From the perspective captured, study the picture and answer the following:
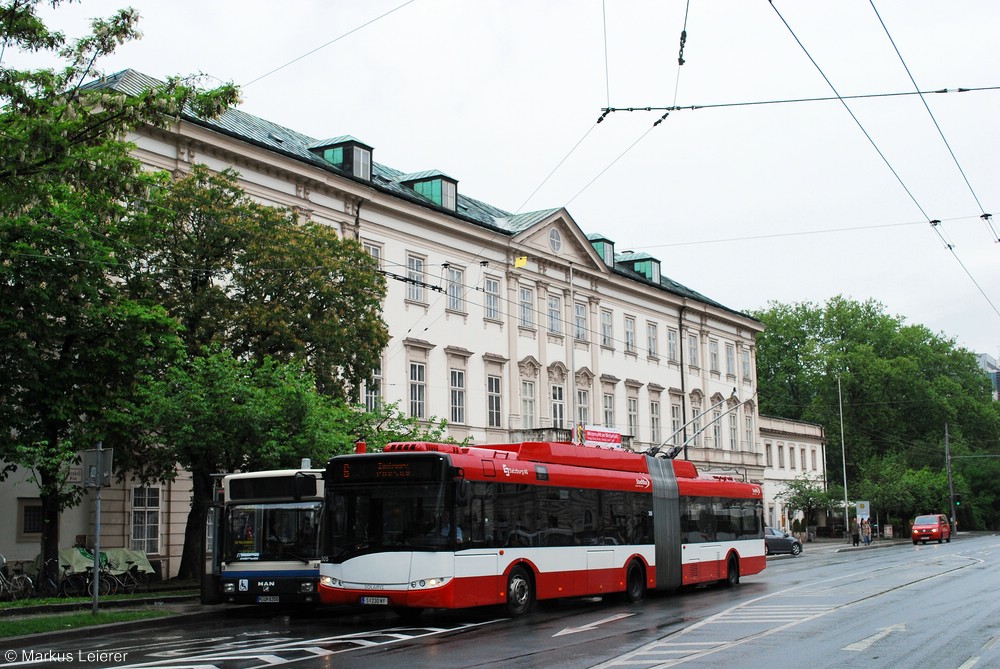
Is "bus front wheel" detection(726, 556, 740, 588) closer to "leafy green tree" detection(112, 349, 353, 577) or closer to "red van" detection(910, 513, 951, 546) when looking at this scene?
"leafy green tree" detection(112, 349, 353, 577)

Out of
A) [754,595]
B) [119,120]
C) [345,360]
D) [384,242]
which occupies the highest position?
[384,242]

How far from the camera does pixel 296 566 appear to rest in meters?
21.1

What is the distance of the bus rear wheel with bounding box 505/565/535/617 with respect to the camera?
63.9ft

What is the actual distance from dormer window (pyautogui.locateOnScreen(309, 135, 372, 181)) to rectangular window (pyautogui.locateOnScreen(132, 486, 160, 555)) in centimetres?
1405

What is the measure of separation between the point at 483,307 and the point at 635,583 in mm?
22999

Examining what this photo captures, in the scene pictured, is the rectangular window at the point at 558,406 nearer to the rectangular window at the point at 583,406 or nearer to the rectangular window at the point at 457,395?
the rectangular window at the point at 583,406

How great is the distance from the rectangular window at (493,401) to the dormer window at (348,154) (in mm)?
10170

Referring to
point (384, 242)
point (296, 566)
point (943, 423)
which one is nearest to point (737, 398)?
point (384, 242)

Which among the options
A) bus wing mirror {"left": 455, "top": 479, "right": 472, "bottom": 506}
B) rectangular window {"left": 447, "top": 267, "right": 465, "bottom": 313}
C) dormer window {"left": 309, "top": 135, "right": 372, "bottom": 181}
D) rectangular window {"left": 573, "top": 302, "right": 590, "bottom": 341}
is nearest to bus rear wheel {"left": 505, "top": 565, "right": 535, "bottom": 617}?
bus wing mirror {"left": 455, "top": 479, "right": 472, "bottom": 506}

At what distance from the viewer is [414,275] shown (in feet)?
137

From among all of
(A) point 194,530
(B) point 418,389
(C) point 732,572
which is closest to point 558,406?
(B) point 418,389

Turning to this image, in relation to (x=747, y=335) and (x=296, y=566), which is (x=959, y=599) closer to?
(x=296, y=566)

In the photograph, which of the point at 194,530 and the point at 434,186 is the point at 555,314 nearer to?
the point at 434,186

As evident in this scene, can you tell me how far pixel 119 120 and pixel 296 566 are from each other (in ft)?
30.4
